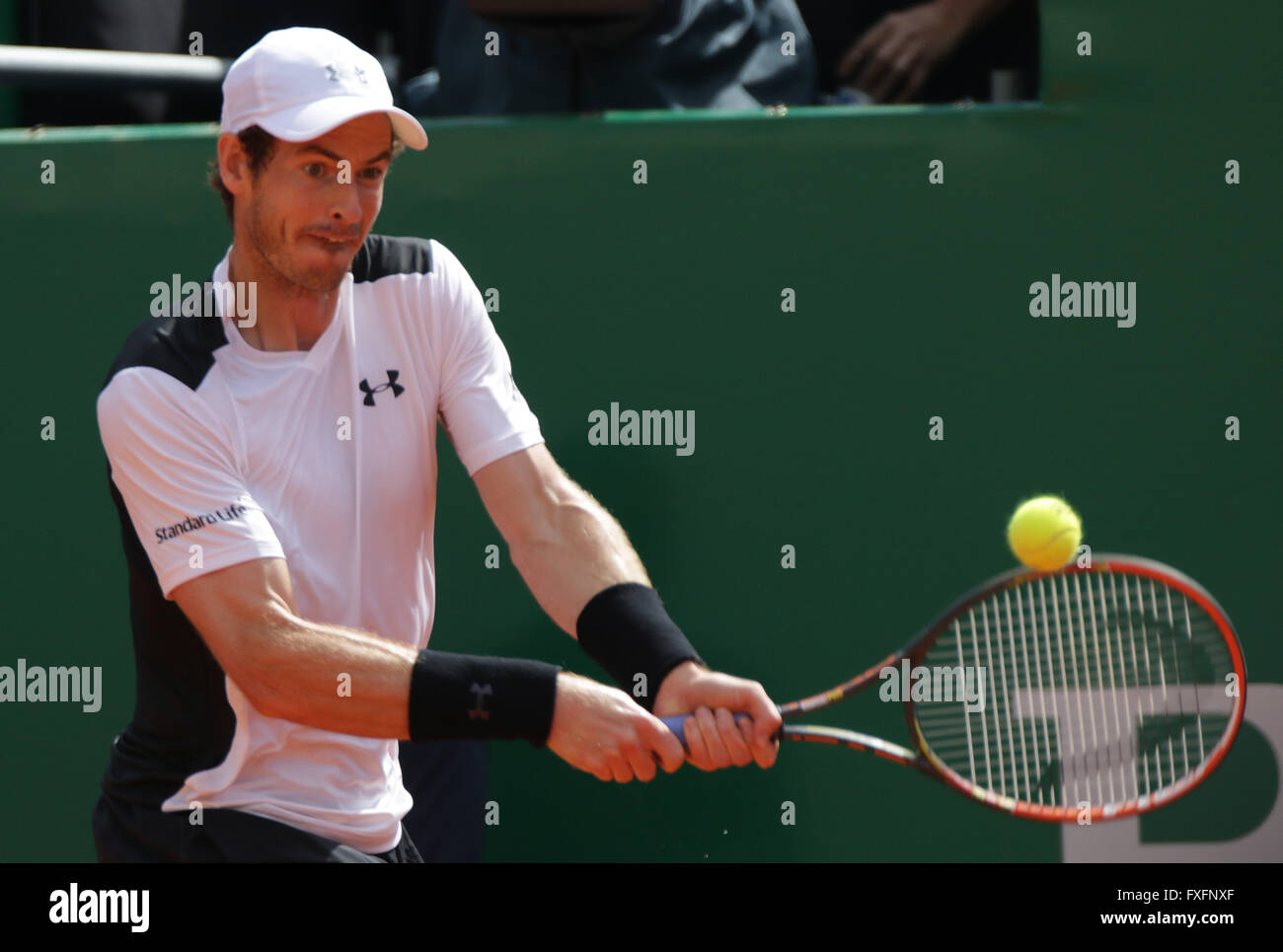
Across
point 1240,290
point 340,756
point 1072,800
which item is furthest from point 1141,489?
point 340,756

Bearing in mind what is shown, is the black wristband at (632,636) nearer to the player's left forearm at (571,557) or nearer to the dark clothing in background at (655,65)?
the player's left forearm at (571,557)

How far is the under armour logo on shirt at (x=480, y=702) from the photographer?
7.38 ft

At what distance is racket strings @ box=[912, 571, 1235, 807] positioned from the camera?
2.73 metres

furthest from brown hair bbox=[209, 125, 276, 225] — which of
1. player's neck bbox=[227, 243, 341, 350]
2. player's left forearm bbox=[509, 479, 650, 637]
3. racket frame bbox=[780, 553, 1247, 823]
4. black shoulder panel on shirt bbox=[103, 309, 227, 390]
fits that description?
racket frame bbox=[780, 553, 1247, 823]

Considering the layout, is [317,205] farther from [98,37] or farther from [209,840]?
[98,37]

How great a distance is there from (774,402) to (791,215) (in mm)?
358

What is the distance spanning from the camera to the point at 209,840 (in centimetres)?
236

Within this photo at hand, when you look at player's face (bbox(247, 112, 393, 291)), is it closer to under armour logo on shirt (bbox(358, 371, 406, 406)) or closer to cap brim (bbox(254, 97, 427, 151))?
cap brim (bbox(254, 97, 427, 151))

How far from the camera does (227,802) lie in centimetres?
237

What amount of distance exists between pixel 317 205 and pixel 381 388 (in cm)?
28

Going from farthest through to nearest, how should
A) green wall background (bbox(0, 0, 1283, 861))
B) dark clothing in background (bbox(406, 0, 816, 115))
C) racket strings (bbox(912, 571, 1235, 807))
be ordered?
dark clothing in background (bbox(406, 0, 816, 115)) < green wall background (bbox(0, 0, 1283, 861)) < racket strings (bbox(912, 571, 1235, 807))

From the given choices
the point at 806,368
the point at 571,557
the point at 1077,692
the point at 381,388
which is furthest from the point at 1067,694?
the point at 381,388
